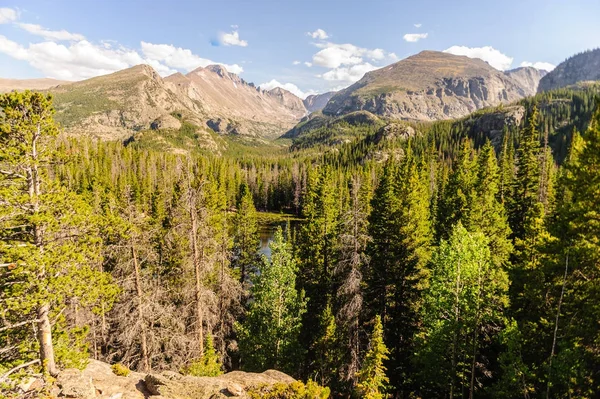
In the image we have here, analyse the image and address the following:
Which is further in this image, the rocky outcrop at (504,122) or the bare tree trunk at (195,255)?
the rocky outcrop at (504,122)

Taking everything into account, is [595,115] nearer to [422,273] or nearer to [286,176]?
[422,273]

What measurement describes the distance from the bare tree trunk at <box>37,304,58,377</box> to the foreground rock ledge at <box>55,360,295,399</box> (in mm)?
590

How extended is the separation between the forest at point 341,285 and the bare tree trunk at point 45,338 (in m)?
0.06

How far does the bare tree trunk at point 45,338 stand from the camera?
37.3 feet

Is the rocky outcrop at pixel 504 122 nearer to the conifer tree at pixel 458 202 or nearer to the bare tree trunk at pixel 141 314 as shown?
the conifer tree at pixel 458 202

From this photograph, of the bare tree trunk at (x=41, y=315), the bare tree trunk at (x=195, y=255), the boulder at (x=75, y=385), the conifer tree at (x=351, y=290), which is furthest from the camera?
the conifer tree at (x=351, y=290)

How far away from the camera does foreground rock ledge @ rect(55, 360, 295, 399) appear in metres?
10.8

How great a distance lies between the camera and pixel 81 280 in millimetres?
11781

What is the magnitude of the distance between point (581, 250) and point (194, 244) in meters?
18.4

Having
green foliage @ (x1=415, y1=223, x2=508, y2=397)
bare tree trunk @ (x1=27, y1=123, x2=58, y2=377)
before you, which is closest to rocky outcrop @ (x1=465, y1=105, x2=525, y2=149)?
green foliage @ (x1=415, y1=223, x2=508, y2=397)

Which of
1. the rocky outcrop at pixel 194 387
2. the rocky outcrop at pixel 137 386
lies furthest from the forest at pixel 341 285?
the rocky outcrop at pixel 194 387

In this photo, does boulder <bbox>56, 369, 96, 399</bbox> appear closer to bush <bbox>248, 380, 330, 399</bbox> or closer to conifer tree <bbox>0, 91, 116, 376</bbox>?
conifer tree <bbox>0, 91, 116, 376</bbox>

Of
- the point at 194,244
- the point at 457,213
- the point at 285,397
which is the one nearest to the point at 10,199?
the point at 194,244

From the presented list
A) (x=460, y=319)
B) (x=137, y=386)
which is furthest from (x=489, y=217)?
(x=137, y=386)
